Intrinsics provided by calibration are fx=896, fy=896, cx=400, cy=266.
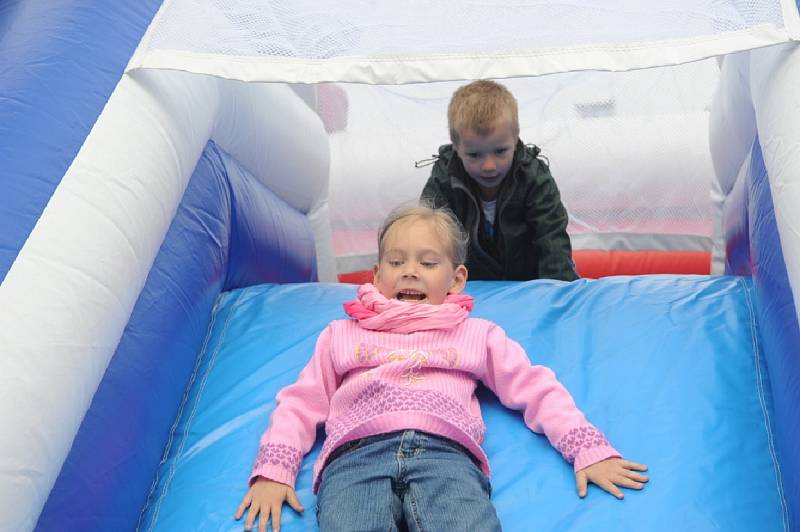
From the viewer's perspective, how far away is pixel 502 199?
1909 millimetres

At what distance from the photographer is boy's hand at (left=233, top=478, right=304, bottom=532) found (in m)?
1.14

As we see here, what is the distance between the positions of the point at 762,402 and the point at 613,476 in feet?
1.00

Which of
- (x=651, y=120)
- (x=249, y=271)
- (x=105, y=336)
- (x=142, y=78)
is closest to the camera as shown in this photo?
(x=105, y=336)

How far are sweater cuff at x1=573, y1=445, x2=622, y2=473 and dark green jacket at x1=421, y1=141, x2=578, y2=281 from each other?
0.72 m

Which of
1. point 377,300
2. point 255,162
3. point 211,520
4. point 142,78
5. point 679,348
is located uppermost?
point 142,78

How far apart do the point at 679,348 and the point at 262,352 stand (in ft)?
2.26

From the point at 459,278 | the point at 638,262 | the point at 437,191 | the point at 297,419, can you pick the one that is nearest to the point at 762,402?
the point at 459,278

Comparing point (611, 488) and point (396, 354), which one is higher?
point (396, 354)

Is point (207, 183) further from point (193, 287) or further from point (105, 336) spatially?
point (105, 336)

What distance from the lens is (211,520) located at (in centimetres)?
117

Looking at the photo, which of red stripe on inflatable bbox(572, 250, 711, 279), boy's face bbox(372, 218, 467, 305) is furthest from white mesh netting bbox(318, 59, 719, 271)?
boy's face bbox(372, 218, 467, 305)

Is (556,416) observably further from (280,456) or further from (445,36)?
(445,36)

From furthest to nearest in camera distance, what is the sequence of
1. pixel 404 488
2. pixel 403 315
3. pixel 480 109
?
pixel 480 109 < pixel 403 315 < pixel 404 488

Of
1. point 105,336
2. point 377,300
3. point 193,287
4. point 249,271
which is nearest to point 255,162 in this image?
point 249,271
